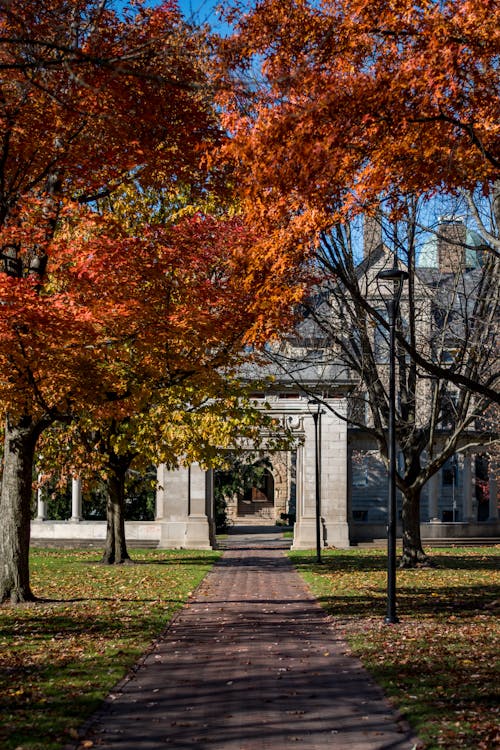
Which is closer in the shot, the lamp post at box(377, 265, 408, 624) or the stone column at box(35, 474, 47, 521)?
the lamp post at box(377, 265, 408, 624)

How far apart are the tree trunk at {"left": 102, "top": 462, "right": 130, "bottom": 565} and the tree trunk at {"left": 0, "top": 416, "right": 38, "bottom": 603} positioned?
10297mm

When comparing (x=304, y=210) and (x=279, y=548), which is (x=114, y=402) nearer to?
(x=304, y=210)

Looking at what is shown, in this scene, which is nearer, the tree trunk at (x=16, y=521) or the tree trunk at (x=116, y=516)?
the tree trunk at (x=16, y=521)

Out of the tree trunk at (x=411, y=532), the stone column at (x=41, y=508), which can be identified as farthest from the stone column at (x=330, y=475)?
the stone column at (x=41, y=508)

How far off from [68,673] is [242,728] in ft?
9.42

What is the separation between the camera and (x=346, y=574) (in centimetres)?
2300

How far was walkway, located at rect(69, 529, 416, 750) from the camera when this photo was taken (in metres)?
6.96

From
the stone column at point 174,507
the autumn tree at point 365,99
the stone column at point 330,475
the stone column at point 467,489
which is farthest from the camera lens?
the stone column at point 467,489

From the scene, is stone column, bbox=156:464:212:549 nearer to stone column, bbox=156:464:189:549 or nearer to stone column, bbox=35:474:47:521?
stone column, bbox=156:464:189:549

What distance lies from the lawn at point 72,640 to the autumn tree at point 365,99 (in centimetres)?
605

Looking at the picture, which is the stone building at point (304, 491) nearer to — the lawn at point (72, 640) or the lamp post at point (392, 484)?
the lawn at point (72, 640)

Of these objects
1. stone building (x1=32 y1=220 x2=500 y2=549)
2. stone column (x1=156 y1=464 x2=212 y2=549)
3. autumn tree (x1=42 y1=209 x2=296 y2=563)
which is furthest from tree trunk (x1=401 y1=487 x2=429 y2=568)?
stone column (x1=156 y1=464 x2=212 y2=549)

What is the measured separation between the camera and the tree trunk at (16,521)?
52.4 ft

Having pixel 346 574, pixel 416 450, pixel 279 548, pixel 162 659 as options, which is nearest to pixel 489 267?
pixel 416 450
